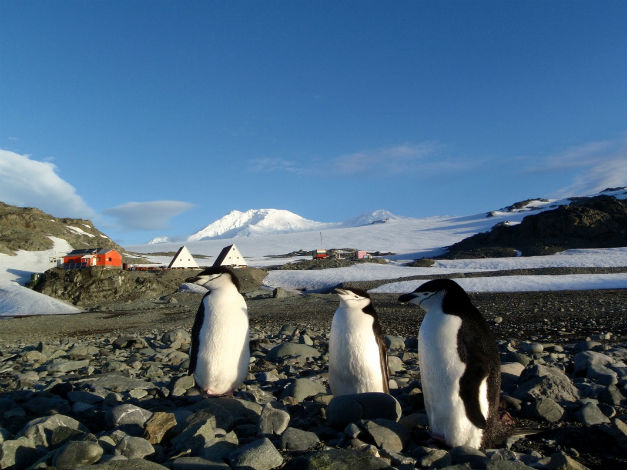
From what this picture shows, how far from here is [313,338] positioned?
9711 mm

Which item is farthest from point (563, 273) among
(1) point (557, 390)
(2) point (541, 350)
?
(1) point (557, 390)

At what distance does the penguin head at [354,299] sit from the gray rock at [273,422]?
1.31 meters

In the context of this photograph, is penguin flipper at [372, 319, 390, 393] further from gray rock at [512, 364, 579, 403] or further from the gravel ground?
the gravel ground

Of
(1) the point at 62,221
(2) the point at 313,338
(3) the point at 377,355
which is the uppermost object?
(1) the point at 62,221

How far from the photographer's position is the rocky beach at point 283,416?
8.96 ft

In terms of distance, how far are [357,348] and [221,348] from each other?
5.12 feet

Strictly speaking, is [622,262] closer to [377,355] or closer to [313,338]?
[313,338]

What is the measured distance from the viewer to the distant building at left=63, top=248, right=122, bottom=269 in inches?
1054

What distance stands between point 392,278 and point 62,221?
39.1 meters

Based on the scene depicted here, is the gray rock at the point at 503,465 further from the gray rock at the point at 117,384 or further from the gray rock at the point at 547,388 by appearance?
the gray rock at the point at 117,384

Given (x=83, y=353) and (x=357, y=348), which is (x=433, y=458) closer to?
(x=357, y=348)

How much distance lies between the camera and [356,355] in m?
4.25

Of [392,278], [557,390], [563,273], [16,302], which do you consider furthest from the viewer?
[392,278]

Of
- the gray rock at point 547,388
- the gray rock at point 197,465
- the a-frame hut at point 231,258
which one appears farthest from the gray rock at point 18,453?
the a-frame hut at point 231,258
